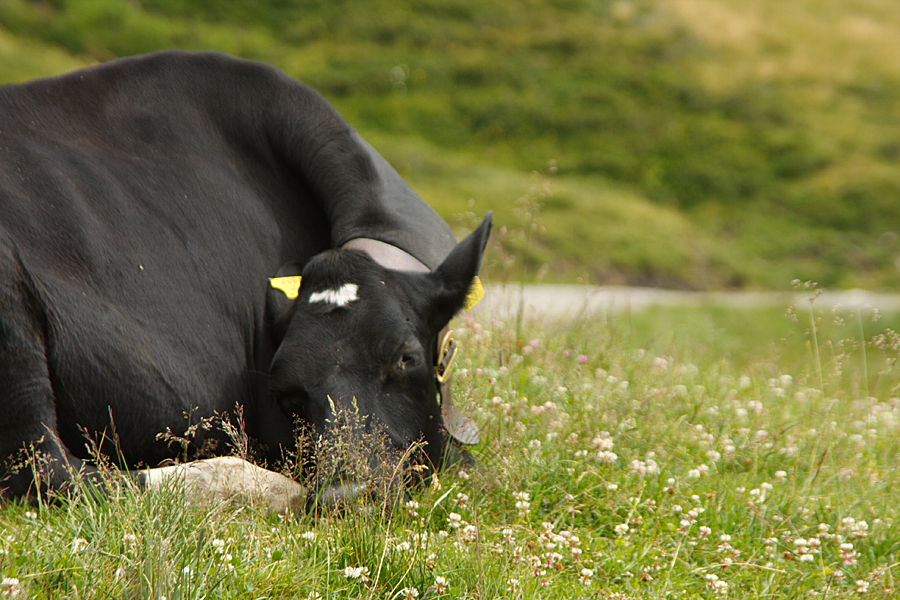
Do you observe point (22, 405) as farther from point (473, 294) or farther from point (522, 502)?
point (522, 502)

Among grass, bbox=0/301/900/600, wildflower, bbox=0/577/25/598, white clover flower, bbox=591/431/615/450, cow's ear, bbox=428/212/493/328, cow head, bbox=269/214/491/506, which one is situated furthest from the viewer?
white clover flower, bbox=591/431/615/450

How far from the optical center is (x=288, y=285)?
399 centimetres

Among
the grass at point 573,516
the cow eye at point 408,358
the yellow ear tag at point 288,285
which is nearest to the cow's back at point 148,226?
the yellow ear tag at point 288,285

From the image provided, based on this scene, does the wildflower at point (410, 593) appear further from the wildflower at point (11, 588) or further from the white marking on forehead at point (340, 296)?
the white marking on forehead at point (340, 296)

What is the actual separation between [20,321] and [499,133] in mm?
29659

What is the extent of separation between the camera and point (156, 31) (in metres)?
29.8

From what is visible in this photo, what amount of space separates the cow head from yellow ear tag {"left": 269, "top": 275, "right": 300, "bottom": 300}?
0.04 metres

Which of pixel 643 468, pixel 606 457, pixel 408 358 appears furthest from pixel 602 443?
pixel 408 358

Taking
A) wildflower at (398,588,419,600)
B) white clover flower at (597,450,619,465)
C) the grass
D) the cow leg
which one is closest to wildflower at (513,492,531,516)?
the grass

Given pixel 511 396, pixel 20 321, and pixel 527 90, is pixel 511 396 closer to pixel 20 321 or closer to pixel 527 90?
pixel 20 321

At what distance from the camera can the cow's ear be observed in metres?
3.84

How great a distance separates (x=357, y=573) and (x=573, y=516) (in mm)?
1371

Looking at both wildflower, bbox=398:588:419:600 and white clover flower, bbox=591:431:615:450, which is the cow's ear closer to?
white clover flower, bbox=591:431:615:450

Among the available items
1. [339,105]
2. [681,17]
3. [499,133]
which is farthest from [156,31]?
[681,17]
